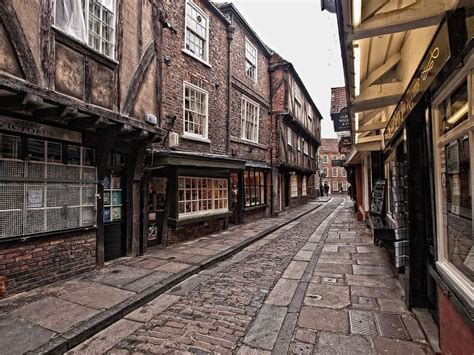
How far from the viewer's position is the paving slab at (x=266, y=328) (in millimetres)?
3391

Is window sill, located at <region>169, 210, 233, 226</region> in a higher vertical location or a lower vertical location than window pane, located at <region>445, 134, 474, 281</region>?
lower

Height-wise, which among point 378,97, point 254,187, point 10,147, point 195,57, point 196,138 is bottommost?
point 254,187

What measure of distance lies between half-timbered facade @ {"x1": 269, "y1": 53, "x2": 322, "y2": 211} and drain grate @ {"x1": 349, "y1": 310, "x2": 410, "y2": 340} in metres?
11.9

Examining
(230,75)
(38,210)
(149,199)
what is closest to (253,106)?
(230,75)

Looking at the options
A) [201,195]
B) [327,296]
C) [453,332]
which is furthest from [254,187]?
[453,332]

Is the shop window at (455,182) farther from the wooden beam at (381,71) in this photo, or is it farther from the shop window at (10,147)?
the shop window at (10,147)

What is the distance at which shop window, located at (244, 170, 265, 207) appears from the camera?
13359 millimetres

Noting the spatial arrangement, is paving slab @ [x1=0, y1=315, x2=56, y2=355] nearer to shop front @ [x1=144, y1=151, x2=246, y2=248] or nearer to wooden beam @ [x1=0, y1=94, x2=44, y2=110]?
wooden beam @ [x1=0, y1=94, x2=44, y2=110]

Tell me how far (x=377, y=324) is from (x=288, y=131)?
1576cm

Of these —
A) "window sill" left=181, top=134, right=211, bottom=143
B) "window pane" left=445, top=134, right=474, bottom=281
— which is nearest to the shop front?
"window sill" left=181, top=134, right=211, bottom=143

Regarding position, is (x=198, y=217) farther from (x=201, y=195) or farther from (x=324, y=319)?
(x=324, y=319)

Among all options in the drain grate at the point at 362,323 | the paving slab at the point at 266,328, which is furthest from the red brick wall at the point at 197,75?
the drain grate at the point at 362,323

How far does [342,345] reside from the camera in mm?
3256

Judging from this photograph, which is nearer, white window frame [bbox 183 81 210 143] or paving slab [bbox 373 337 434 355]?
paving slab [bbox 373 337 434 355]
